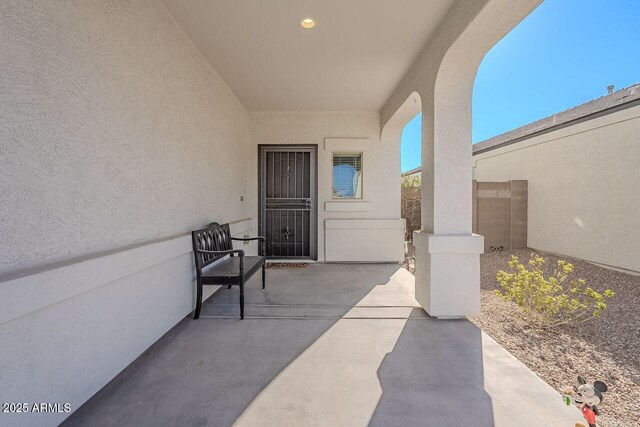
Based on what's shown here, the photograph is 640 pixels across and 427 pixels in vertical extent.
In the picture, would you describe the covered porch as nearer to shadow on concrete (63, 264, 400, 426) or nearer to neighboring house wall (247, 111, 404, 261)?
shadow on concrete (63, 264, 400, 426)

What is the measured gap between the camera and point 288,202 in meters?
5.99

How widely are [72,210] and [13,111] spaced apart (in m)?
0.56

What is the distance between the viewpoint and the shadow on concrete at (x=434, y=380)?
1.63m

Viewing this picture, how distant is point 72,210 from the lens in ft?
5.44

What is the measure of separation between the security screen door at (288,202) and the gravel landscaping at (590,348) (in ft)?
11.1

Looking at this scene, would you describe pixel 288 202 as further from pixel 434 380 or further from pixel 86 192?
pixel 434 380

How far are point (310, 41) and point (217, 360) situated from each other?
10.6 feet

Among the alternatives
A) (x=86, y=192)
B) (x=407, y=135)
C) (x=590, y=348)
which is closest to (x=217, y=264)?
(x=86, y=192)

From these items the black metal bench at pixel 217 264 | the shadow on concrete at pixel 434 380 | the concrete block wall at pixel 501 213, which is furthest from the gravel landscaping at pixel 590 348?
the concrete block wall at pixel 501 213

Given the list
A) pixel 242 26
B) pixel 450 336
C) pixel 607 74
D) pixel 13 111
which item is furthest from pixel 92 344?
pixel 607 74

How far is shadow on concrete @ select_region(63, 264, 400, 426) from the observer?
166 cm

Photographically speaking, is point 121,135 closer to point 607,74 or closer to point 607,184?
point 607,184

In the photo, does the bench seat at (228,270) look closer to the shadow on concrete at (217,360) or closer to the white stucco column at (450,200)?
the shadow on concrete at (217,360)

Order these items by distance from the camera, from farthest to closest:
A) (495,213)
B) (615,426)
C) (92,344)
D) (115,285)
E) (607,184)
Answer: (495,213)
(607,184)
(115,285)
(92,344)
(615,426)
